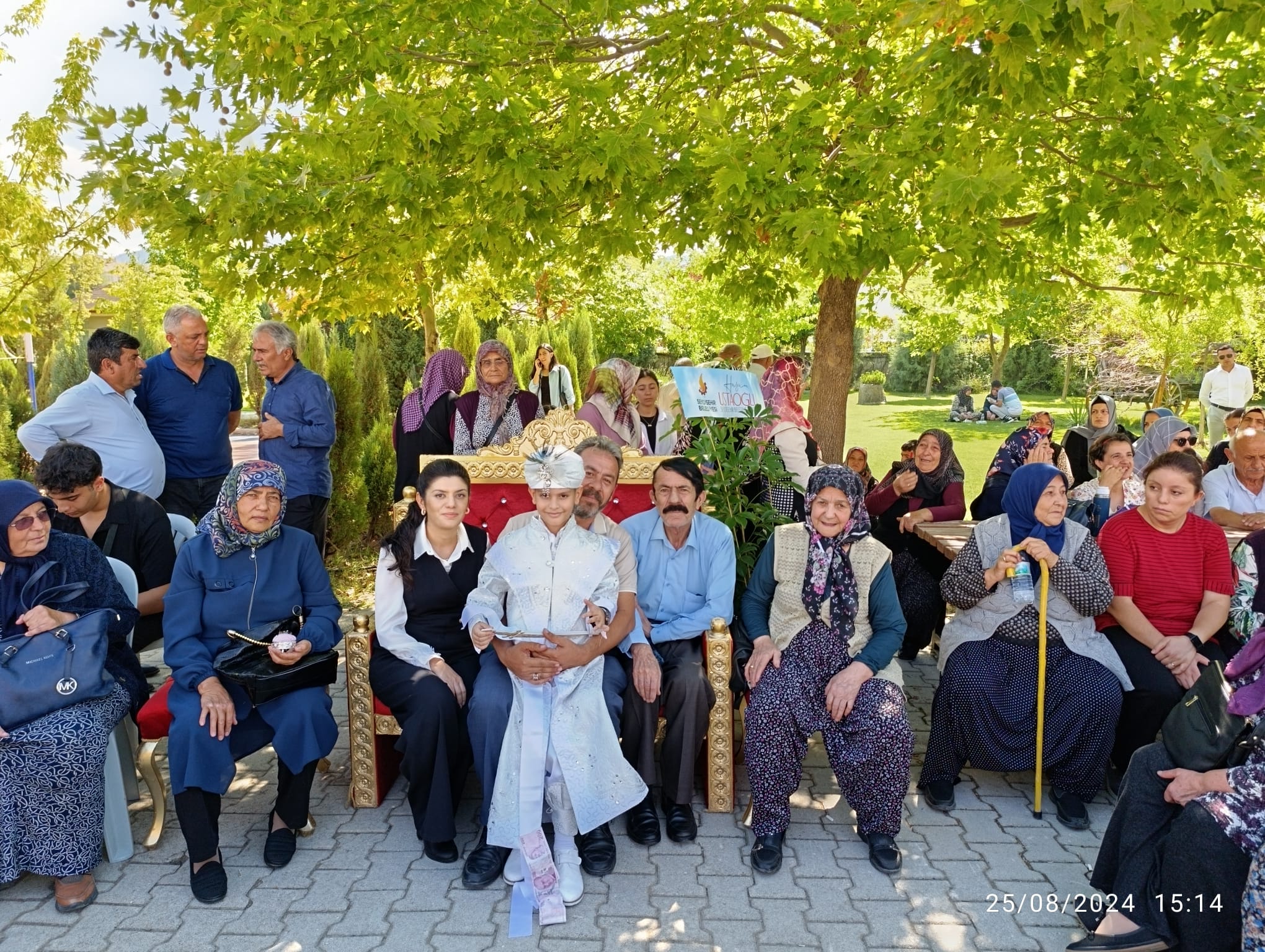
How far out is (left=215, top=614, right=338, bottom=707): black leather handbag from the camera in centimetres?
342

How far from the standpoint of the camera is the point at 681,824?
12.1 feet

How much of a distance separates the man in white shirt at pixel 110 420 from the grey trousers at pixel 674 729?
3007mm

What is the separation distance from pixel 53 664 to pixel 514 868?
1.89 meters

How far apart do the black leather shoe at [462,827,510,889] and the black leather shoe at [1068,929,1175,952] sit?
2.02 meters

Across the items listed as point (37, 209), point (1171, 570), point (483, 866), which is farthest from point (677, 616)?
point (37, 209)

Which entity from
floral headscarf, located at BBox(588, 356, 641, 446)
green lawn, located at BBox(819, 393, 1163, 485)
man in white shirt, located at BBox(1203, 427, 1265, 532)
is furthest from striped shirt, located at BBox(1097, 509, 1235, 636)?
green lawn, located at BBox(819, 393, 1163, 485)

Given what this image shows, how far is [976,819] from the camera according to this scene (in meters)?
3.82

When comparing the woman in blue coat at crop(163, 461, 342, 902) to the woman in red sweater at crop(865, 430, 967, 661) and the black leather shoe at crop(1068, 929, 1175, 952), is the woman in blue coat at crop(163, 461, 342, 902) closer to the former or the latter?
the black leather shoe at crop(1068, 929, 1175, 952)

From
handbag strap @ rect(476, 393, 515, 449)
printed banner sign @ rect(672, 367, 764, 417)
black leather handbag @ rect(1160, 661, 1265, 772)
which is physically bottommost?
black leather handbag @ rect(1160, 661, 1265, 772)

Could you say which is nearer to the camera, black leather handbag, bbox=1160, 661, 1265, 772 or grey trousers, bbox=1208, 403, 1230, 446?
black leather handbag, bbox=1160, 661, 1265, 772

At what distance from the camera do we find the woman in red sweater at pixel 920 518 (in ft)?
18.1

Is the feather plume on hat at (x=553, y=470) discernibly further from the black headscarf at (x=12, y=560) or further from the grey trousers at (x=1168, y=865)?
the grey trousers at (x=1168, y=865)

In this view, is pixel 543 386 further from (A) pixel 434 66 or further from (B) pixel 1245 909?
(B) pixel 1245 909

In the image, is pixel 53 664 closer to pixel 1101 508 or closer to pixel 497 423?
pixel 497 423
